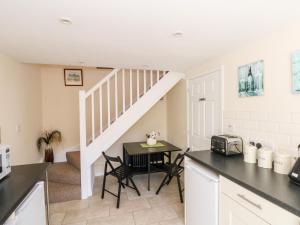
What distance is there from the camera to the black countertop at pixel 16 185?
103 centimetres

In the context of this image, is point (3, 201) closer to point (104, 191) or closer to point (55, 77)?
point (104, 191)

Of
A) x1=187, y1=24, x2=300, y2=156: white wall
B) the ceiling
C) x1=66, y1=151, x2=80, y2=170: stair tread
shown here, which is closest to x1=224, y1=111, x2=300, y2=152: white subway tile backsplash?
x1=187, y1=24, x2=300, y2=156: white wall

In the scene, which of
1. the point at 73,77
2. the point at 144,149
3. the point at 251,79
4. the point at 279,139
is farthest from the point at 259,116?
the point at 73,77

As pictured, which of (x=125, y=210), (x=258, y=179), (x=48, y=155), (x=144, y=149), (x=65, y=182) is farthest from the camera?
(x=48, y=155)

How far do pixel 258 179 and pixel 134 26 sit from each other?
5.05ft

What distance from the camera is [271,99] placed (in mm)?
1713

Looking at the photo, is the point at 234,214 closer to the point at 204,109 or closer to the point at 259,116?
the point at 259,116

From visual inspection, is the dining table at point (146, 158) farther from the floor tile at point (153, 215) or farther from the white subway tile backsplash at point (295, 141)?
the white subway tile backsplash at point (295, 141)

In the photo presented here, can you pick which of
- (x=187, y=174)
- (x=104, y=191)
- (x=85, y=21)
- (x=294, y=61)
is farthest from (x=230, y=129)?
(x=104, y=191)

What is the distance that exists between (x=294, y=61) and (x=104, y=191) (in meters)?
3.00

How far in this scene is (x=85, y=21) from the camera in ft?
4.72

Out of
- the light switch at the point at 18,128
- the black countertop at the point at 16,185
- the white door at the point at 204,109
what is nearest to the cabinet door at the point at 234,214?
the white door at the point at 204,109

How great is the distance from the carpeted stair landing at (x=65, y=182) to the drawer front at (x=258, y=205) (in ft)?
7.62

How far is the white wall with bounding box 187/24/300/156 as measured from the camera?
1532mm
